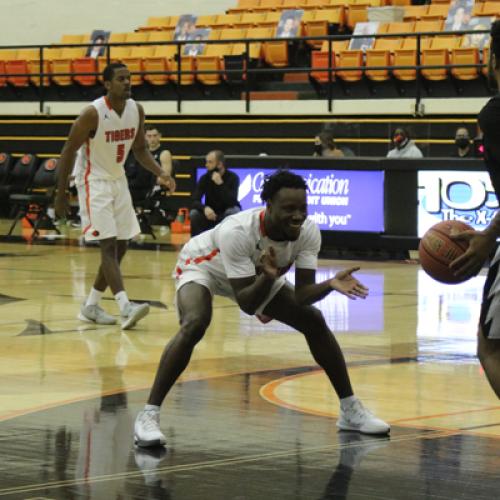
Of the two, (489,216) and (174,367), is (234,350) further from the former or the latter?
(489,216)

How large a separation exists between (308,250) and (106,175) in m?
4.76

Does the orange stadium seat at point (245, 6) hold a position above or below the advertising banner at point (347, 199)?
above

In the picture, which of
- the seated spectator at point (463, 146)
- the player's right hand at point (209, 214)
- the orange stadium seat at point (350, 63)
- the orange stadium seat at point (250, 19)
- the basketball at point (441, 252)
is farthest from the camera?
the orange stadium seat at point (250, 19)

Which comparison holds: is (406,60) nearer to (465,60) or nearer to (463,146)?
(465,60)

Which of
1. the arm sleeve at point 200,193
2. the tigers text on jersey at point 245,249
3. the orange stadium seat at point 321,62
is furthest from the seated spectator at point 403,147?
the tigers text on jersey at point 245,249

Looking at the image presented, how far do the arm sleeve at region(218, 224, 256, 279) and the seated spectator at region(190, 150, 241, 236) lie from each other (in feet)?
34.6

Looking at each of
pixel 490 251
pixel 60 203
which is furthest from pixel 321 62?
pixel 490 251

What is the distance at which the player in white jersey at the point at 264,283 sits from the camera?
6285mm

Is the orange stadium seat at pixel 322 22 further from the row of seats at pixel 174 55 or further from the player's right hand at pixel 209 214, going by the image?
the player's right hand at pixel 209 214

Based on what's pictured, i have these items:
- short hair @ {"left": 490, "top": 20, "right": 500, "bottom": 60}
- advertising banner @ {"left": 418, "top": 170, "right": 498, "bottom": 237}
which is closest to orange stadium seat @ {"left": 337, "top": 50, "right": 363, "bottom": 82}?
advertising banner @ {"left": 418, "top": 170, "right": 498, "bottom": 237}

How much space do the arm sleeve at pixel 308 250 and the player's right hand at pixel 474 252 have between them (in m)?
1.59

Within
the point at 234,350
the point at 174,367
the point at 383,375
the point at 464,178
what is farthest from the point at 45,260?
the point at 174,367

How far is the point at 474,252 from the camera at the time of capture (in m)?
4.97

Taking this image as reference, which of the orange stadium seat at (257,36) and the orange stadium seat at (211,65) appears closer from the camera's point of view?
the orange stadium seat at (211,65)
